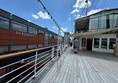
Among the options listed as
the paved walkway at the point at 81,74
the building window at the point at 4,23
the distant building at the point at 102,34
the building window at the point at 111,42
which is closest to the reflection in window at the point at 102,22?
Answer: the distant building at the point at 102,34

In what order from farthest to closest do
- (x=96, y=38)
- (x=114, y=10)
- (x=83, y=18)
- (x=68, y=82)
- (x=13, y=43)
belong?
1. (x=83, y=18)
2. (x=96, y=38)
3. (x=114, y=10)
4. (x=13, y=43)
5. (x=68, y=82)

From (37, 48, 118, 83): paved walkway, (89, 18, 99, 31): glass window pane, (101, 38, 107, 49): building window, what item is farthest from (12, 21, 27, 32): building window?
A: (101, 38, 107, 49): building window

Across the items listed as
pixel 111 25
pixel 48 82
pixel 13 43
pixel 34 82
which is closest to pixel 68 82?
pixel 48 82

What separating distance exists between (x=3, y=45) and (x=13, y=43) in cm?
158

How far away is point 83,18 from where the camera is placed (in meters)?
18.2

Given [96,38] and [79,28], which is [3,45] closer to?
[96,38]

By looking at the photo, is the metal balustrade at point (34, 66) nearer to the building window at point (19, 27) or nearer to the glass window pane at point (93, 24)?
the building window at point (19, 27)

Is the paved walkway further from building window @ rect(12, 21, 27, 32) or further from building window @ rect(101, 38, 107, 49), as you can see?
building window @ rect(101, 38, 107, 49)

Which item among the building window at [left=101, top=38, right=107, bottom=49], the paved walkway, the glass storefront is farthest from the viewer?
the glass storefront

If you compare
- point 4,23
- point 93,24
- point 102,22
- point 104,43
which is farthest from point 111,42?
point 4,23

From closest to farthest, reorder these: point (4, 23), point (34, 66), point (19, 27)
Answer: point (34, 66) < point (4, 23) < point (19, 27)

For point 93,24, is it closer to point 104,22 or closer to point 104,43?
point 104,22

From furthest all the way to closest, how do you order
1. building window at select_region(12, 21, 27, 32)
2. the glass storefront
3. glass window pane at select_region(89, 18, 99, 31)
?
glass window pane at select_region(89, 18, 99, 31) → the glass storefront → building window at select_region(12, 21, 27, 32)

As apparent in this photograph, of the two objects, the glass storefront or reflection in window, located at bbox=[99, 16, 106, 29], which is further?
reflection in window, located at bbox=[99, 16, 106, 29]
